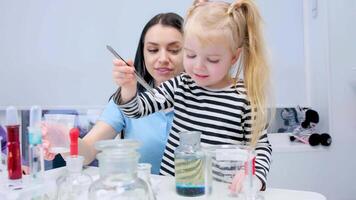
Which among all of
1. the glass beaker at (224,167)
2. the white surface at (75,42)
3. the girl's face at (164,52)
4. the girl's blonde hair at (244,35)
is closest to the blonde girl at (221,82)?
the girl's blonde hair at (244,35)

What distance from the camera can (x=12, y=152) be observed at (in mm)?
710

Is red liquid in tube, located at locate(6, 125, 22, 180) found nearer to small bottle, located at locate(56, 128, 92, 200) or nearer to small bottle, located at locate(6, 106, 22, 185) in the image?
small bottle, located at locate(6, 106, 22, 185)

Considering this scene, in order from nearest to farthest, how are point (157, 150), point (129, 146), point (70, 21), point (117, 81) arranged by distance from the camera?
point (129, 146), point (117, 81), point (157, 150), point (70, 21)

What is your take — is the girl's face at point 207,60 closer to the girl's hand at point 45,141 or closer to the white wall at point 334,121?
the girl's hand at point 45,141

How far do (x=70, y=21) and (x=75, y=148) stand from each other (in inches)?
57.2

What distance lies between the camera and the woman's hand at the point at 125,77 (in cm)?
80

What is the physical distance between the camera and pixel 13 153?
71 cm

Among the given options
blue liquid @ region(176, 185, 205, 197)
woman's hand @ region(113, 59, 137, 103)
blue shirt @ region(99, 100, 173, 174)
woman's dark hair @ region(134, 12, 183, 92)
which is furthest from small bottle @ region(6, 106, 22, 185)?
woman's dark hair @ region(134, 12, 183, 92)

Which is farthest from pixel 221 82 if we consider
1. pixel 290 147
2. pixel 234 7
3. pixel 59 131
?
pixel 290 147

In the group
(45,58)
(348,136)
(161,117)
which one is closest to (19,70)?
(45,58)

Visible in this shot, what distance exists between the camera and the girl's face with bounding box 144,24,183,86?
113 cm

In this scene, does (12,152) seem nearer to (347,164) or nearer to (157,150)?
(157,150)

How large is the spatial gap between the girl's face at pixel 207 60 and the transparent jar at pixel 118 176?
1.20 feet

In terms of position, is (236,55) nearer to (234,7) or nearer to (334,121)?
(234,7)
